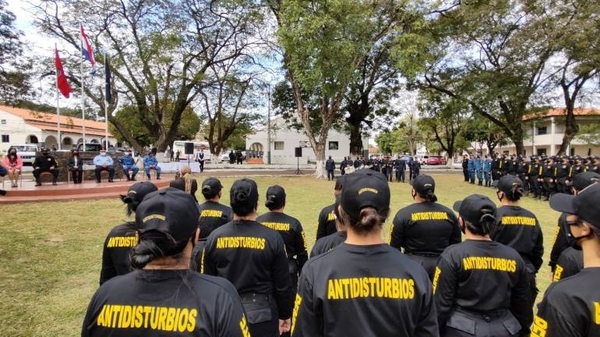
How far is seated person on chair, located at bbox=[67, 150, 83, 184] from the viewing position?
15807 millimetres

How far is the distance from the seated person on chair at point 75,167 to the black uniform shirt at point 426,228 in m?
15.6

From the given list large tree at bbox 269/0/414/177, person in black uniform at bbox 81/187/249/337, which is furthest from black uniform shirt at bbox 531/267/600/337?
large tree at bbox 269/0/414/177

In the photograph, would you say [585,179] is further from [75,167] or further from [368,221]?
[75,167]

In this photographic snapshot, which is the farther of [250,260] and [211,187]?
[211,187]

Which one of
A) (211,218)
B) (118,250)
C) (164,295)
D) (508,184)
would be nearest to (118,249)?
(118,250)

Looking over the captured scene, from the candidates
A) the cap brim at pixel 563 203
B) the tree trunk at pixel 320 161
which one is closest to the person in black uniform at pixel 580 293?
the cap brim at pixel 563 203

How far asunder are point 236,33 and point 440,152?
183 ft

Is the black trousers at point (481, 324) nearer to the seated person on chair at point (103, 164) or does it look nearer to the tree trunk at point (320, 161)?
the seated person on chair at point (103, 164)

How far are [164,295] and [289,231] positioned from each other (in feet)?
8.00

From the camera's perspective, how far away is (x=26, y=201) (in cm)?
1264

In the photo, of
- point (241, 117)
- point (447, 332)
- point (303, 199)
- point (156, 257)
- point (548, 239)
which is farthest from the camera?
point (241, 117)

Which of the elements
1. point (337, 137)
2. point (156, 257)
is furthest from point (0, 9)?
point (337, 137)

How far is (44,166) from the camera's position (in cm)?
1510

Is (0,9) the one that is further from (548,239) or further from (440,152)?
(440,152)
